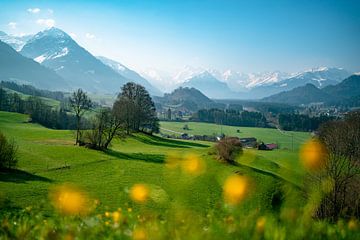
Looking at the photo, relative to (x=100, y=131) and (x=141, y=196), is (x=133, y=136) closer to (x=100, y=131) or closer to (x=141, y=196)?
(x=100, y=131)

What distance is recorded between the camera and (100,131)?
221 ft

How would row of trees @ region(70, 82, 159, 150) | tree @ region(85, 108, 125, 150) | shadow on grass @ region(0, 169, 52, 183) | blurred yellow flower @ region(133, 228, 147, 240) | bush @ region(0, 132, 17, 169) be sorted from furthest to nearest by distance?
row of trees @ region(70, 82, 159, 150) < tree @ region(85, 108, 125, 150) < bush @ region(0, 132, 17, 169) < shadow on grass @ region(0, 169, 52, 183) < blurred yellow flower @ region(133, 228, 147, 240)

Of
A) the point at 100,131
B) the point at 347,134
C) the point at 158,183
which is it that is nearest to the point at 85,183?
the point at 158,183

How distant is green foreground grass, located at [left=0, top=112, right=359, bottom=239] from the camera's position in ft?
13.8

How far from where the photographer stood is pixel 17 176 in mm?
39656

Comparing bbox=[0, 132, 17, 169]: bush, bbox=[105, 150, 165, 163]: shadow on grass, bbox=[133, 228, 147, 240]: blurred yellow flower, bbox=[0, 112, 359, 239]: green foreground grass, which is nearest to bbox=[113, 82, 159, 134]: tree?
bbox=[0, 112, 359, 239]: green foreground grass

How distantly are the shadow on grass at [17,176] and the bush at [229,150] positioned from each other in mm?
32031

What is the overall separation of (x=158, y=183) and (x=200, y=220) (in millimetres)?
41028

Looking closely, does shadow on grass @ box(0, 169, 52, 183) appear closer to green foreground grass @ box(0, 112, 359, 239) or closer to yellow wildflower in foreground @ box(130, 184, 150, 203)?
green foreground grass @ box(0, 112, 359, 239)

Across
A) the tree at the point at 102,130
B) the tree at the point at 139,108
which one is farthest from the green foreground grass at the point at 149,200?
the tree at the point at 139,108

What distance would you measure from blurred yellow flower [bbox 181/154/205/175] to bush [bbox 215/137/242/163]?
12.6 feet

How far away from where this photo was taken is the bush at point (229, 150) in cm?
6216

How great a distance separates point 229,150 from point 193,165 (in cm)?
711

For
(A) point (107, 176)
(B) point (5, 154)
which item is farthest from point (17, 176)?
(A) point (107, 176)
